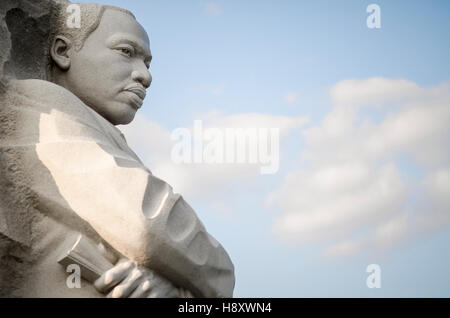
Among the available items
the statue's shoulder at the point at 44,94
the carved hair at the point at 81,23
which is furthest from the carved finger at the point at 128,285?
the carved hair at the point at 81,23

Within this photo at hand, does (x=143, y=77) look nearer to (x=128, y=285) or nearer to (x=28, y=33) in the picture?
(x=28, y=33)

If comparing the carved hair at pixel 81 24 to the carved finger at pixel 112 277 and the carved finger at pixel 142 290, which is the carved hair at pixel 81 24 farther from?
the carved finger at pixel 142 290

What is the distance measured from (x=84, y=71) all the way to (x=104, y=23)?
45 centimetres

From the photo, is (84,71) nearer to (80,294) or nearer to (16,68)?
(16,68)

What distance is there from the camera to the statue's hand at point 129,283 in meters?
4.90

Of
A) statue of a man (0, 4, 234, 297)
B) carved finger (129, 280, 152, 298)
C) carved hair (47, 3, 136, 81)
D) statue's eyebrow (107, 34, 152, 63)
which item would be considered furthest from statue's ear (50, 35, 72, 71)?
carved finger (129, 280, 152, 298)

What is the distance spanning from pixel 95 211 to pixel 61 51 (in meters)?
1.93

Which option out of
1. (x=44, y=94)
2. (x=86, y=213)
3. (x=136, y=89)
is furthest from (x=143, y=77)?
(x=86, y=213)

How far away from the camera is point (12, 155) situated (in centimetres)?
543
